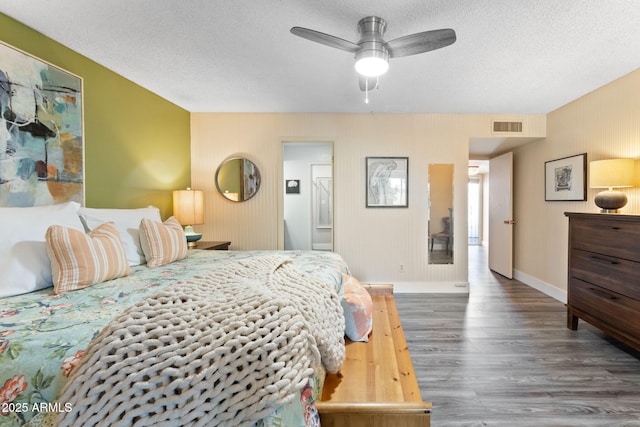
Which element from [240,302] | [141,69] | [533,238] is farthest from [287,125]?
[533,238]

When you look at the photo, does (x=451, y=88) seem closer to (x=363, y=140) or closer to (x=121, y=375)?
(x=363, y=140)

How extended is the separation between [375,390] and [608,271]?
7.86ft

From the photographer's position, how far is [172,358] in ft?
2.46

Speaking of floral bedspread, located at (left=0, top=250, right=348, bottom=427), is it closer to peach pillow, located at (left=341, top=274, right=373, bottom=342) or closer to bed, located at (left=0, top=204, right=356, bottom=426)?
bed, located at (left=0, top=204, right=356, bottom=426)

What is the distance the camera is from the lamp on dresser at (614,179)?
2.50 metres

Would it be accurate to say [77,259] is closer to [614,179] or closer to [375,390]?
[375,390]

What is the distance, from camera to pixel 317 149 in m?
5.72

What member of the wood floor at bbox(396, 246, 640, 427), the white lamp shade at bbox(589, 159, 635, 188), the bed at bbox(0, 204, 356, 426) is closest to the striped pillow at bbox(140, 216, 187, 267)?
the bed at bbox(0, 204, 356, 426)

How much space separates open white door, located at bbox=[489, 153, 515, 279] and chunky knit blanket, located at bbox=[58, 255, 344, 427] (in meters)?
4.64

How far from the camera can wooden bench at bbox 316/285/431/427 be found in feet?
3.57

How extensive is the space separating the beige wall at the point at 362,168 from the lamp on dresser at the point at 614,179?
4.57ft

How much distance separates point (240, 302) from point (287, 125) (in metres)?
3.22

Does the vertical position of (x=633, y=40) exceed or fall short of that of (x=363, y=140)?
it exceeds it

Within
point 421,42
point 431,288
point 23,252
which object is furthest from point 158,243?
point 431,288
